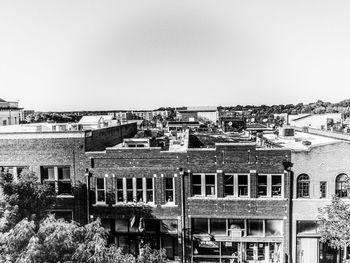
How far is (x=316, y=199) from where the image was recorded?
2839 centimetres

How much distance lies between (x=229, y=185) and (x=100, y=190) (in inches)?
427

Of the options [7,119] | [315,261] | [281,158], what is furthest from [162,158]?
[7,119]

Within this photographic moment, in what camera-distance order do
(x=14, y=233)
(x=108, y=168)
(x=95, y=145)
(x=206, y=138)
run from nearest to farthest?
(x=14, y=233), (x=108, y=168), (x=95, y=145), (x=206, y=138)

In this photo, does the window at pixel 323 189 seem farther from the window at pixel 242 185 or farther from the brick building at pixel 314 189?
the window at pixel 242 185

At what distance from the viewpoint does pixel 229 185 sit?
29.2 m

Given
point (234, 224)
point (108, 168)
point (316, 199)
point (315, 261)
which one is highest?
point (108, 168)

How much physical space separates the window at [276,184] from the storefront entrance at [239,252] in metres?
4.22

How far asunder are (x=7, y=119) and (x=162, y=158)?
68.3 m

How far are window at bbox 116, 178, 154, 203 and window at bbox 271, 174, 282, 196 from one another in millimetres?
9843

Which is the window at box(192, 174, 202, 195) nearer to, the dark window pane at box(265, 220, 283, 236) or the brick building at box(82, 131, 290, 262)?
the brick building at box(82, 131, 290, 262)

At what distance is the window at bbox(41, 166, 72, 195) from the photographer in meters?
30.7

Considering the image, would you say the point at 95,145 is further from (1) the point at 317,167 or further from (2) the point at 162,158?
(1) the point at 317,167

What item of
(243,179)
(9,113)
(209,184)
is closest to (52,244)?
(209,184)

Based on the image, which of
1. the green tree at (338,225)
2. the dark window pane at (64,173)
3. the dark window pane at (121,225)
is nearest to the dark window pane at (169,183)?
the dark window pane at (121,225)
